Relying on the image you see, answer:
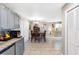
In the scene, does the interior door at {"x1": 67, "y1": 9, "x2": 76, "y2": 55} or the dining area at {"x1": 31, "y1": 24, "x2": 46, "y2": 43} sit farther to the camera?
the dining area at {"x1": 31, "y1": 24, "x2": 46, "y2": 43}

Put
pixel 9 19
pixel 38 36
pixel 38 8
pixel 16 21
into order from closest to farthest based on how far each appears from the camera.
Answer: pixel 9 19
pixel 16 21
pixel 38 8
pixel 38 36

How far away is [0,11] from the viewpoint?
2.66 metres

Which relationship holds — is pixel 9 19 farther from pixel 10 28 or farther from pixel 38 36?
pixel 38 36

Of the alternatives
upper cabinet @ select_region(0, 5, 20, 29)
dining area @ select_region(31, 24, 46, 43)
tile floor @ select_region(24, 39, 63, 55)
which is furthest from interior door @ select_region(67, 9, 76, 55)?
dining area @ select_region(31, 24, 46, 43)

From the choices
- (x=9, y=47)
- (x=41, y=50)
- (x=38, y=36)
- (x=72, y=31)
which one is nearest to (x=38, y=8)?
(x=41, y=50)

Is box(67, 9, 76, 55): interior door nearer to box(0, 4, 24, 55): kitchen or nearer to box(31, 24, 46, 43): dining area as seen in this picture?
box(0, 4, 24, 55): kitchen

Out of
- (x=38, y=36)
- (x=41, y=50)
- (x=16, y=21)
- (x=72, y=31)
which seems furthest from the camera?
(x=38, y=36)

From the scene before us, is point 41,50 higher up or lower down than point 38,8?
lower down

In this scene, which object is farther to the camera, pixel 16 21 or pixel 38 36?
pixel 38 36

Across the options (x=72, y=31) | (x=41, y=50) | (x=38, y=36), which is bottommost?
(x=41, y=50)

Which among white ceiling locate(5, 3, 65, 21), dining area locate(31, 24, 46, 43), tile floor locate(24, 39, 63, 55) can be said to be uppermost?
white ceiling locate(5, 3, 65, 21)

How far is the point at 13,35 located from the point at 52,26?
5.80 ft
